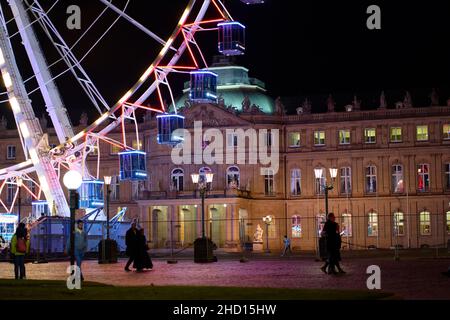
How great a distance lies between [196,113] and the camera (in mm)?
103500

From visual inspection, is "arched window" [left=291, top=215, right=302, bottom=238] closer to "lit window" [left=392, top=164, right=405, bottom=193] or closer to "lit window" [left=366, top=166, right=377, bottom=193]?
"lit window" [left=366, top=166, right=377, bottom=193]

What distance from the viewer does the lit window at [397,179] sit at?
101m

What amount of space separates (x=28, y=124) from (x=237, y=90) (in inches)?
1869

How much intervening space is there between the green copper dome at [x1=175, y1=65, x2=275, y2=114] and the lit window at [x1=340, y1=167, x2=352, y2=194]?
33.9 feet

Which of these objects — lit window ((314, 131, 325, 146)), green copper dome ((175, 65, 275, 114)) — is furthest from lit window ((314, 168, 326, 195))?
green copper dome ((175, 65, 275, 114))

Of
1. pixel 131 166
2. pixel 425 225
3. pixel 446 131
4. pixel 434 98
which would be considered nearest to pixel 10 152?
pixel 425 225

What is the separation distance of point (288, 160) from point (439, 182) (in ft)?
52.8

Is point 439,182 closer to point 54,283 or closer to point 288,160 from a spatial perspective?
point 288,160

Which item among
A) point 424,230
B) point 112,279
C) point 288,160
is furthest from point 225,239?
point 112,279

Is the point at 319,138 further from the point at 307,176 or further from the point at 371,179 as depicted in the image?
the point at 371,179

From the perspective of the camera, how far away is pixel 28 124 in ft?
200

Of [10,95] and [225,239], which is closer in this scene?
[10,95]

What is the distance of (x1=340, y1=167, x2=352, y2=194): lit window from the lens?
103 m

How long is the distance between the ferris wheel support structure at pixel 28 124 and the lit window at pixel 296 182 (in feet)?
144
